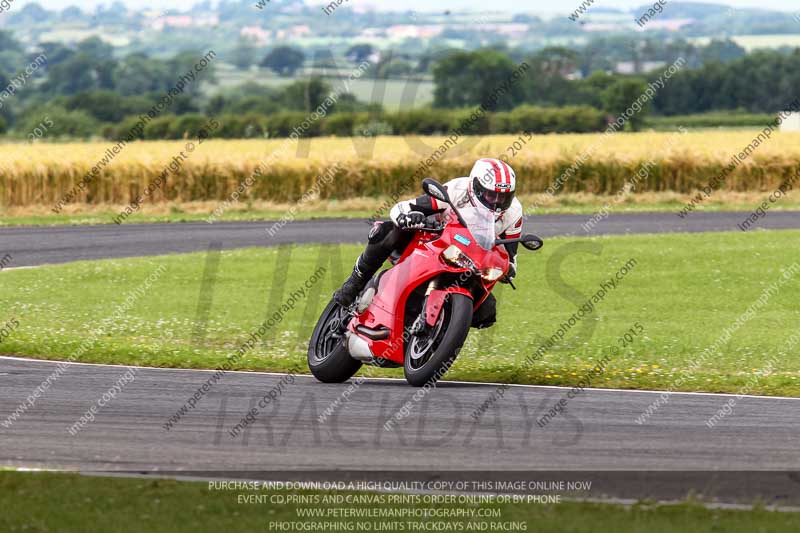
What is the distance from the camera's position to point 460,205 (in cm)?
1057

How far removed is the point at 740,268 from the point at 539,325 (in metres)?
6.73

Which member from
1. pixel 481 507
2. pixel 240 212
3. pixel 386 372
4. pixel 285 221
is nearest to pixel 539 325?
pixel 386 372

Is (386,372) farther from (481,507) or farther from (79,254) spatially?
(79,254)

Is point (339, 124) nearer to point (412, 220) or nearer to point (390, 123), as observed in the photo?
point (390, 123)

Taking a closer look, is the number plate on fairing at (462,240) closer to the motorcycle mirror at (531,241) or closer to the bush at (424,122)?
the motorcycle mirror at (531,241)

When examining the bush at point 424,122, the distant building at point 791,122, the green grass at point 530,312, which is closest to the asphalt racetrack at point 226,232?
the green grass at point 530,312

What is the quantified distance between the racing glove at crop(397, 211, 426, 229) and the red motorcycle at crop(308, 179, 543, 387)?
100 mm

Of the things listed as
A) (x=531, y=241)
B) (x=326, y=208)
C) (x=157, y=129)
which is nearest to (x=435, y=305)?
(x=531, y=241)

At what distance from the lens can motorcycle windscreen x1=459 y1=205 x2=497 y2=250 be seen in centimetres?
1033

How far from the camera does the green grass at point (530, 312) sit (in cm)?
1332

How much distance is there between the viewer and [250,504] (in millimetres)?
6891

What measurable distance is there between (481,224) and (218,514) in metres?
4.45

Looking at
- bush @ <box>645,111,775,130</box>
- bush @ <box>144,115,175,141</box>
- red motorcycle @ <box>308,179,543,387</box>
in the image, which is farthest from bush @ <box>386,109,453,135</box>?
red motorcycle @ <box>308,179,543,387</box>

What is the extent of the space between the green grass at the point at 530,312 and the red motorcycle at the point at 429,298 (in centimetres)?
155
